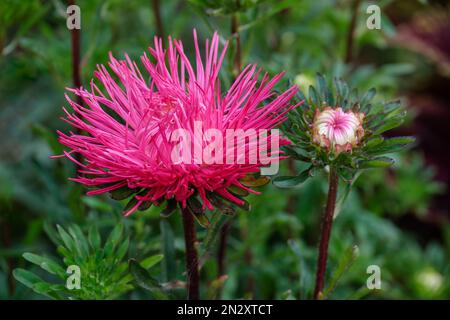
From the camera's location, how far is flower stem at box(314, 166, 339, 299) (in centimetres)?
100

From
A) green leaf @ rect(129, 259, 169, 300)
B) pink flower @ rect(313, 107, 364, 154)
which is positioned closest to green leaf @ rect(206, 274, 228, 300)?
green leaf @ rect(129, 259, 169, 300)

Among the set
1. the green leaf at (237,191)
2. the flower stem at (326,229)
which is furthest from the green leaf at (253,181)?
the flower stem at (326,229)

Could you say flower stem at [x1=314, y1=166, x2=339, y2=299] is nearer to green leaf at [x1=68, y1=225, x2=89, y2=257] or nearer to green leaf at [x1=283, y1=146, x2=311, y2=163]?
green leaf at [x1=283, y1=146, x2=311, y2=163]

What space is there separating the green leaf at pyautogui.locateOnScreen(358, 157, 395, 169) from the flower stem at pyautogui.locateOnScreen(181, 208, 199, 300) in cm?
28

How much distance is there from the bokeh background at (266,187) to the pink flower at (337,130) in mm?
238

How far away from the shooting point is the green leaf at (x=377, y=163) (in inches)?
37.4

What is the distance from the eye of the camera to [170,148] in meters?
0.92

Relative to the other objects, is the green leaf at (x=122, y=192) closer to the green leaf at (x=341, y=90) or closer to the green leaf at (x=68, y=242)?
the green leaf at (x=68, y=242)

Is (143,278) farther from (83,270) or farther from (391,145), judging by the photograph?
(391,145)
